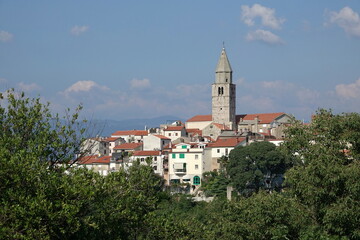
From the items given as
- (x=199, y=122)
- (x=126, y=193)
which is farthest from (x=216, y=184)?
(x=126, y=193)

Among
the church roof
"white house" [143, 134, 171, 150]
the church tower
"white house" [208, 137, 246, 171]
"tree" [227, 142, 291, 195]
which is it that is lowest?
"tree" [227, 142, 291, 195]

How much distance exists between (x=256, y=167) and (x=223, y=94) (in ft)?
142

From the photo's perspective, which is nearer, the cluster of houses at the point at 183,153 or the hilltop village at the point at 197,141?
the cluster of houses at the point at 183,153

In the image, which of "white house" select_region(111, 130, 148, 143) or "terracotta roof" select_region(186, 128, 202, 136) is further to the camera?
"white house" select_region(111, 130, 148, 143)

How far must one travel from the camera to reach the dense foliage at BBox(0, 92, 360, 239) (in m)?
17.8

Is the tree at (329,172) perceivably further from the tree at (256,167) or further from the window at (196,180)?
the window at (196,180)

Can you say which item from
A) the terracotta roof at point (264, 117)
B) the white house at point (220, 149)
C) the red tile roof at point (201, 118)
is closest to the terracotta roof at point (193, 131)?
the red tile roof at point (201, 118)

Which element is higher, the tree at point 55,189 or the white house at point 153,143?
the white house at point 153,143

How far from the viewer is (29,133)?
21.5 meters

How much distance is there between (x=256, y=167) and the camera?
222ft

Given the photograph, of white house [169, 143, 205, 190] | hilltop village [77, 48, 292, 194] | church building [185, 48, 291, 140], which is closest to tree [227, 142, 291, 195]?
hilltop village [77, 48, 292, 194]

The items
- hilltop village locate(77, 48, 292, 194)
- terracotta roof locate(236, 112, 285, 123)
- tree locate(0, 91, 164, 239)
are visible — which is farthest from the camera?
terracotta roof locate(236, 112, 285, 123)

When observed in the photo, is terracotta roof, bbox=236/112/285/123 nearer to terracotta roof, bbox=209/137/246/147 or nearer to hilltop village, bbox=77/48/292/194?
hilltop village, bbox=77/48/292/194

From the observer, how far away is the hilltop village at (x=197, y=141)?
76750 millimetres
